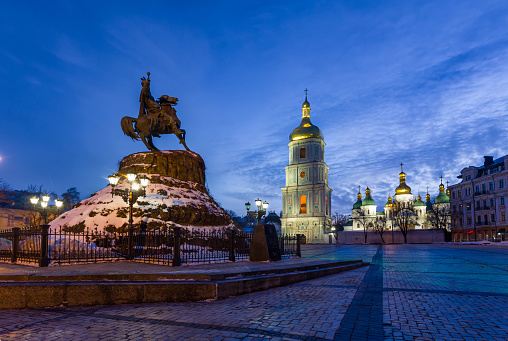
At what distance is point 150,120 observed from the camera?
23.5 metres

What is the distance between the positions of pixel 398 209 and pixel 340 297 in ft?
289

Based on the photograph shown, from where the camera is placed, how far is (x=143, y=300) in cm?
837

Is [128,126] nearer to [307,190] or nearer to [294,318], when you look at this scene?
[294,318]

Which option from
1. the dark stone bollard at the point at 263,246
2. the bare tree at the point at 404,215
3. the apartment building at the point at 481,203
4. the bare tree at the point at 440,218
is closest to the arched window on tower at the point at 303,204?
the bare tree at the point at 404,215

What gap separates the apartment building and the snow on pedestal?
5474 cm

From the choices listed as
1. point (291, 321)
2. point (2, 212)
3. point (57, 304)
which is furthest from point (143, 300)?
point (2, 212)

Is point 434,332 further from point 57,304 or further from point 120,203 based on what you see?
point 120,203

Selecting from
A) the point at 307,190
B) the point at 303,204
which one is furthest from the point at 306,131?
the point at 303,204

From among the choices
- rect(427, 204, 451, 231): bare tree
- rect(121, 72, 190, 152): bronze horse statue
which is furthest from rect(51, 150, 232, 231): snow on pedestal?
rect(427, 204, 451, 231): bare tree

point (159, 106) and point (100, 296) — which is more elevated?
point (159, 106)

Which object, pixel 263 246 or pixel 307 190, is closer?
pixel 263 246

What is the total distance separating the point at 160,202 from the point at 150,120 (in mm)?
5976

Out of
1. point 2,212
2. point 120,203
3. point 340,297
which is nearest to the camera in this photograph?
point 340,297

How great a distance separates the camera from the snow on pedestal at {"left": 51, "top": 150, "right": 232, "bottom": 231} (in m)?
19.1
